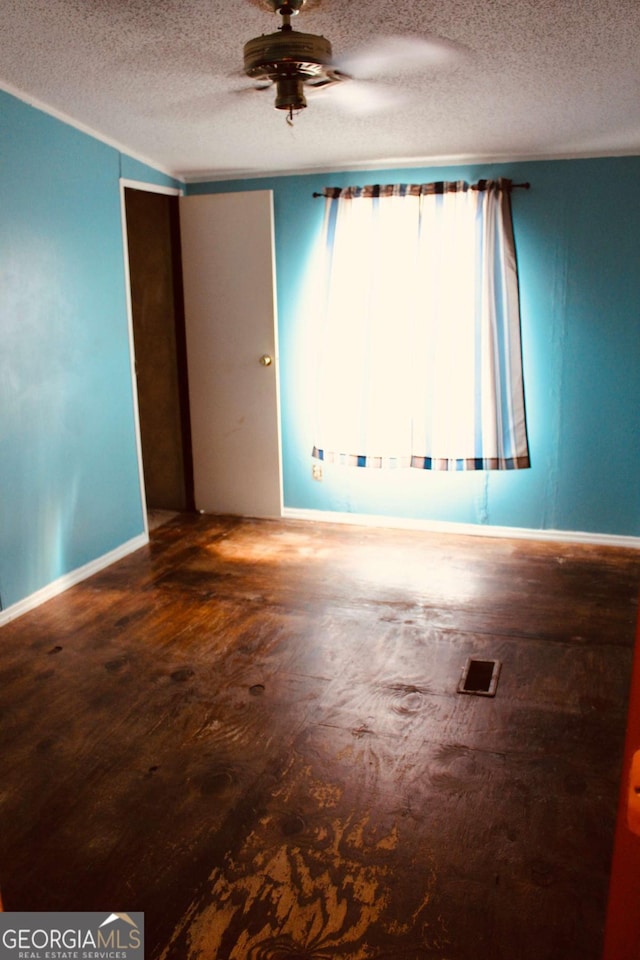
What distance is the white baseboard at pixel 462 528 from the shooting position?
430 centimetres

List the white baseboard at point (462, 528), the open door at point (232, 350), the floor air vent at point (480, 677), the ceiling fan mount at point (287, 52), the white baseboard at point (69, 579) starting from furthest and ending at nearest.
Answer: the open door at point (232, 350), the white baseboard at point (462, 528), the white baseboard at point (69, 579), the floor air vent at point (480, 677), the ceiling fan mount at point (287, 52)

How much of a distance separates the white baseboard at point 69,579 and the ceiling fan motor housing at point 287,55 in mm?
2464

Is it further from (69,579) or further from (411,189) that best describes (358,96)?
(69,579)

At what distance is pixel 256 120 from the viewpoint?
3428mm

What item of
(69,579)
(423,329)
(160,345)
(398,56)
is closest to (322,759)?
(69,579)

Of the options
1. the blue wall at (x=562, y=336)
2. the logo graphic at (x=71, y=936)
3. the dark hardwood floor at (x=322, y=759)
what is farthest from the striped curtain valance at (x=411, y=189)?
the logo graphic at (x=71, y=936)

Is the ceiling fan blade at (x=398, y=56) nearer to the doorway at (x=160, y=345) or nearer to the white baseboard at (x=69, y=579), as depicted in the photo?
the doorway at (x=160, y=345)

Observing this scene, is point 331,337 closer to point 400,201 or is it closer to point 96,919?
point 400,201

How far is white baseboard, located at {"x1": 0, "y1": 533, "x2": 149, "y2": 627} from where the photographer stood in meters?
3.38

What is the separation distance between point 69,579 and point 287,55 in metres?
2.61

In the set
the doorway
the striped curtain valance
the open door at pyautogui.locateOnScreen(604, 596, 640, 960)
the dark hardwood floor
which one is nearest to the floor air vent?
the dark hardwood floor

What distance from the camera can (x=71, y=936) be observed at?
1685 millimetres

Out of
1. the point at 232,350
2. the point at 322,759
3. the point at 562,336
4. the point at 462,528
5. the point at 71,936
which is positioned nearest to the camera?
the point at 71,936

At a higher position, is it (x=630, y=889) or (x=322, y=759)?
(x=630, y=889)
